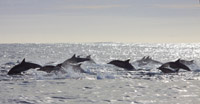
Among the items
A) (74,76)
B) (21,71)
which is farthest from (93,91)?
(21,71)

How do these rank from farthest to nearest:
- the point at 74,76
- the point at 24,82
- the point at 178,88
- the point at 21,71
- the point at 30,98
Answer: the point at 21,71
the point at 74,76
the point at 24,82
the point at 178,88
the point at 30,98

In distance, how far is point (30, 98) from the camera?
59.2 ft

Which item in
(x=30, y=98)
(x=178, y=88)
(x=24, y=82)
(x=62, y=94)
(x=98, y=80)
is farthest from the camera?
(x=98, y=80)

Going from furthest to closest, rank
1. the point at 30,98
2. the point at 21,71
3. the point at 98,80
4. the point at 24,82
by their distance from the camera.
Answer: the point at 21,71 → the point at 98,80 → the point at 24,82 → the point at 30,98

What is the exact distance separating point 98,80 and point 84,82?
5.64ft

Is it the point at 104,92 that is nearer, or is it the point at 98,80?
the point at 104,92

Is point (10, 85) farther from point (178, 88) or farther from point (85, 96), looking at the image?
point (178, 88)

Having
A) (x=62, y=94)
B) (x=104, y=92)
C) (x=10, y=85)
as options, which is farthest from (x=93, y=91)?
(x=10, y=85)

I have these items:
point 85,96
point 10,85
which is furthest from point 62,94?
point 10,85

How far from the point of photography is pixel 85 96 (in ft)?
61.8

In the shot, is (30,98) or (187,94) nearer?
(30,98)

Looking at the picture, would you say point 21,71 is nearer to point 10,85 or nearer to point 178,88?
point 10,85

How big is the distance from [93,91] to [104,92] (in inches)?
26.4

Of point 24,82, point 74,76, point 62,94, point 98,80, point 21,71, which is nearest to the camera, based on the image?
point 62,94
